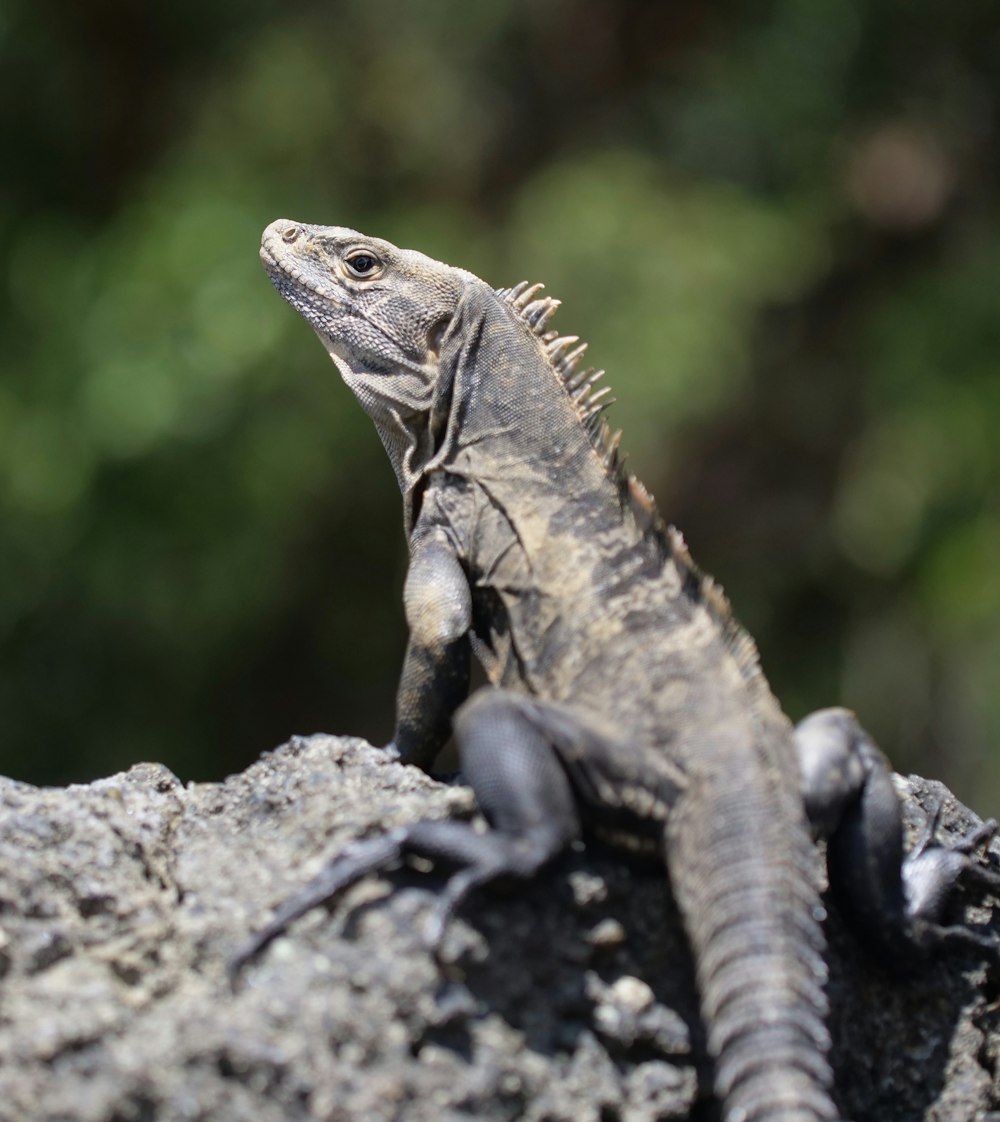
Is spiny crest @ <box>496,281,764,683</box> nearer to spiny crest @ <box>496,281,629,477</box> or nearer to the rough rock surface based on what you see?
spiny crest @ <box>496,281,629,477</box>

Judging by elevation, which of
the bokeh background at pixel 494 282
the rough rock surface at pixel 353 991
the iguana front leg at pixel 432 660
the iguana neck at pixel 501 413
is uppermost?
the bokeh background at pixel 494 282

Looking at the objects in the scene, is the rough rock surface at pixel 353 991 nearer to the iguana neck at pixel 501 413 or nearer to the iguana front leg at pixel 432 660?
the iguana front leg at pixel 432 660

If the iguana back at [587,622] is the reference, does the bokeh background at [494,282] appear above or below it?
above

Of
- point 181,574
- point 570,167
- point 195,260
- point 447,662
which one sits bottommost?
point 447,662

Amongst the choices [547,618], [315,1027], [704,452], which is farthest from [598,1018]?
[704,452]

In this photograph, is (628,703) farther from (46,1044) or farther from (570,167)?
(570,167)

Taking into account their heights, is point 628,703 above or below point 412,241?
below

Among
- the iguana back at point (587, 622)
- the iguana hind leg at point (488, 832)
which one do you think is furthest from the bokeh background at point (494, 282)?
the iguana hind leg at point (488, 832)
